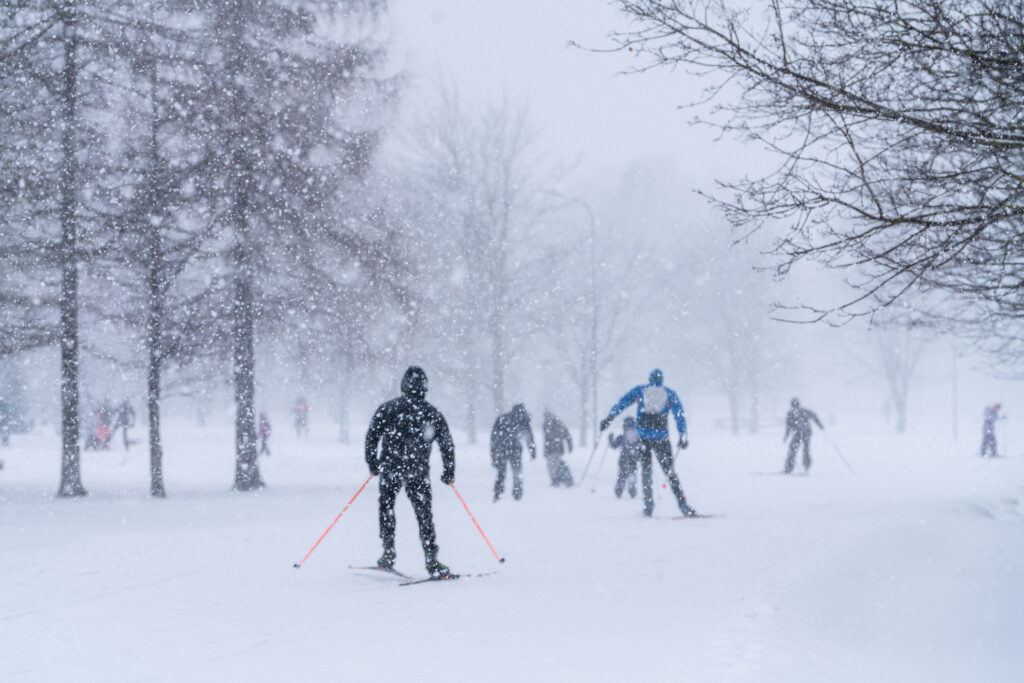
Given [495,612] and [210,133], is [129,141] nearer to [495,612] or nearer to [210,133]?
[210,133]

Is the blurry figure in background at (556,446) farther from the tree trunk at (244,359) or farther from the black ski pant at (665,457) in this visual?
the tree trunk at (244,359)

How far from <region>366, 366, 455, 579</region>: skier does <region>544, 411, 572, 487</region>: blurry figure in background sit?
26.5 ft

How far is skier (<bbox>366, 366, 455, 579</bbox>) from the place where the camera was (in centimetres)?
802

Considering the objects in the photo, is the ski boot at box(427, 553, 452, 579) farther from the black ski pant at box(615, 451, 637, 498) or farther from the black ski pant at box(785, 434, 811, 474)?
the black ski pant at box(785, 434, 811, 474)

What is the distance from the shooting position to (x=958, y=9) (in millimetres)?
5332

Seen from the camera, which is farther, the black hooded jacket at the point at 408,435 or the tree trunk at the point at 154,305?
the tree trunk at the point at 154,305

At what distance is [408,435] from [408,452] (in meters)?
0.16

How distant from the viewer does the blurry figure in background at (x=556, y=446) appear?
54.2ft

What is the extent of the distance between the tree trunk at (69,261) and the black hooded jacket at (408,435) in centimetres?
920

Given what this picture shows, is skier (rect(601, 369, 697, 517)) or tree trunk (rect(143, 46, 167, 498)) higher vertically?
tree trunk (rect(143, 46, 167, 498))

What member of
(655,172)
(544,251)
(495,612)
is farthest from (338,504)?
(655,172)

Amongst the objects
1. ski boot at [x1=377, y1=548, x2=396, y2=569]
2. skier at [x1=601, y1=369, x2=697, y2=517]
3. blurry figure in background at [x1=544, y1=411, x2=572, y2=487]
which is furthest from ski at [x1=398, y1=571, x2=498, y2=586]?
blurry figure in background at [x1=544, y1=411, x2=572, y2=487]

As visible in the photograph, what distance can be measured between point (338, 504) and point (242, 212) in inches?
216

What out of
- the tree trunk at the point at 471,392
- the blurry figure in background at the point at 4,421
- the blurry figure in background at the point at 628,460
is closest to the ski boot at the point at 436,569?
the blurry figure in background at the point at 628,460
